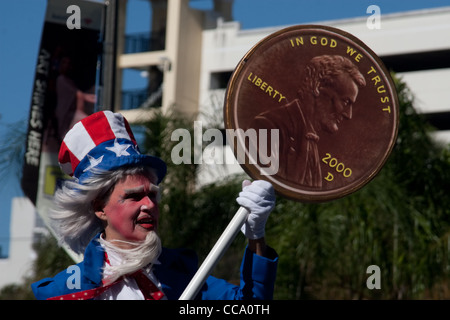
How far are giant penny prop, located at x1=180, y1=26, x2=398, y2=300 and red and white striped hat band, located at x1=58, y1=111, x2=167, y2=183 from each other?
1.20 feet

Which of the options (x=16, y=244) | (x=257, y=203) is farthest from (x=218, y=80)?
(x=257, y=203)

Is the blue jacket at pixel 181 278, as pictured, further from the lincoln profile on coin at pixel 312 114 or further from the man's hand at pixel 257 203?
the lincoln profile on coin at pixel 312 114

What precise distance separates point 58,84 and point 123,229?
557 centimetres

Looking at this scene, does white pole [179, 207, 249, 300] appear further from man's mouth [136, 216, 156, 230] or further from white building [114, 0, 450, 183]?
white building [114, 0, 450, 183]

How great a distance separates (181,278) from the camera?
3504 mm

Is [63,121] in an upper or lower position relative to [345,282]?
upper

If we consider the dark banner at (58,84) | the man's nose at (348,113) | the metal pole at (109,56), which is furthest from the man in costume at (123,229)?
the dark banner at (58,84)

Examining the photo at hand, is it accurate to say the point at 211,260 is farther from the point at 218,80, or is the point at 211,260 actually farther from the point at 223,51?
the point at 218,80

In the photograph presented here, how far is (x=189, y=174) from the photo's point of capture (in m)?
10.8

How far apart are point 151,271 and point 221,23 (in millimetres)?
21870

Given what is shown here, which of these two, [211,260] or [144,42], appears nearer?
[211,260]

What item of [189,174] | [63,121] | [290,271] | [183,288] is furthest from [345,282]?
[183,288]

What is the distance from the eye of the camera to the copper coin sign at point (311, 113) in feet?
11.1
